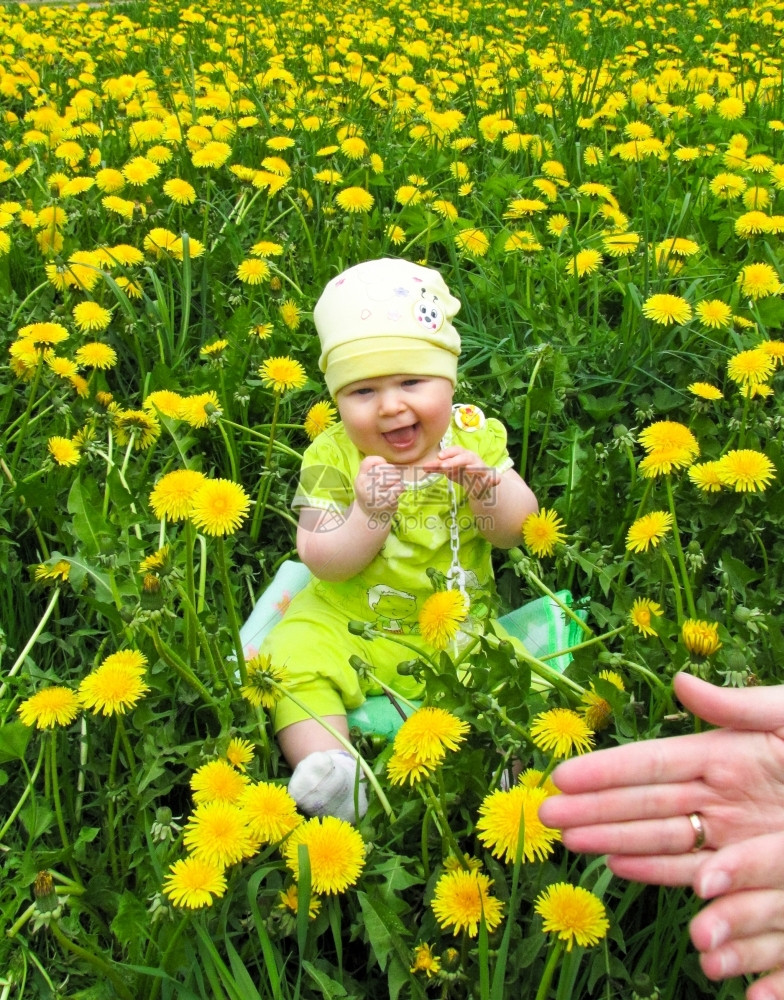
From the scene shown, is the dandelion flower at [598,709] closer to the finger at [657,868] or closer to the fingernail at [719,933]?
the finger at [657,868]

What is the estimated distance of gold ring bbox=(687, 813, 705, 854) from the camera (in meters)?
1.04

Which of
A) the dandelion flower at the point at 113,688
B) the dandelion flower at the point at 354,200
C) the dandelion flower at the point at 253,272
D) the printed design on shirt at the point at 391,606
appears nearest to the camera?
the dandelion flower at the point at 113,688

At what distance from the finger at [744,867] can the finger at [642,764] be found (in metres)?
0.11

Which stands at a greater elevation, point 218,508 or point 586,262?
point 218,508

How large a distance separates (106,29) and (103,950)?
4.81 m

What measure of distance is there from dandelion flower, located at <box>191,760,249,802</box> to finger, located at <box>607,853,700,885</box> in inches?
17.9

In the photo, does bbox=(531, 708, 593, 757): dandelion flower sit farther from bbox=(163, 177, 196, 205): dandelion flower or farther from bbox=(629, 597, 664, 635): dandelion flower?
bbox=(163, 177, 196, 205): dandelion flower

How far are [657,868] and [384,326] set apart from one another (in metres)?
0.89

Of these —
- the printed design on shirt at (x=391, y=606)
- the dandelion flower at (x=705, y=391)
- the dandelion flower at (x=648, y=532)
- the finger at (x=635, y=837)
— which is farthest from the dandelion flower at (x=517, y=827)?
the dandelion flower at (x=705, y=391)

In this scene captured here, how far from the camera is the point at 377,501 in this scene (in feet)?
4.92

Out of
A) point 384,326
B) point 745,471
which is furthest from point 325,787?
point 745,471

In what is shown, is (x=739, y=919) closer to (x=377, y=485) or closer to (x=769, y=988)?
(x=769, y=988)

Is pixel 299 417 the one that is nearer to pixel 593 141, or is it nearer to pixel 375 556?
pixel 375 556

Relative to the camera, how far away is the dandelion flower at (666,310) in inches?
72.6
